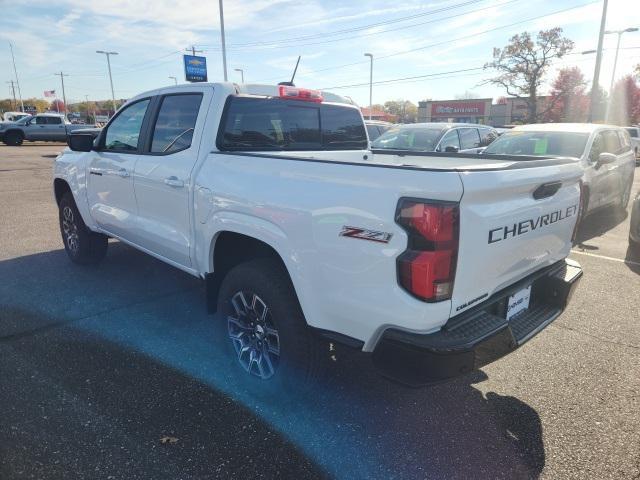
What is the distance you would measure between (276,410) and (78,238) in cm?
370

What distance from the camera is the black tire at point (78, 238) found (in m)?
5.23

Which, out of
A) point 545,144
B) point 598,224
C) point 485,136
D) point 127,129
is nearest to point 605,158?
point 545,144

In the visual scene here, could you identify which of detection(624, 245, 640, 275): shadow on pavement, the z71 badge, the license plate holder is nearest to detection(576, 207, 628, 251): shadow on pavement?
detection(624, 245, 640, 275): shadow on pavement

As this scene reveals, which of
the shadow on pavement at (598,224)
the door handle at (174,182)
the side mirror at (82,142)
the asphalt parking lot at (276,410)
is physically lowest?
the shadow on pavement at (598,224)

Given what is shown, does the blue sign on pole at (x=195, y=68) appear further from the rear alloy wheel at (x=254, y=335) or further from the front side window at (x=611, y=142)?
the rear alloy wheel at (x=254, y=335)

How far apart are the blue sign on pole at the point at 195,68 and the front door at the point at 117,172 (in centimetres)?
2815

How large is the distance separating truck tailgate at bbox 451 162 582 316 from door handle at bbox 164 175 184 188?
2.11 m

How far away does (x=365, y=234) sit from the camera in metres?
2.12

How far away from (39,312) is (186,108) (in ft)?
7.65

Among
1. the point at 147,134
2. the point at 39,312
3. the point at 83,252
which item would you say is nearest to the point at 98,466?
the point at 39,312

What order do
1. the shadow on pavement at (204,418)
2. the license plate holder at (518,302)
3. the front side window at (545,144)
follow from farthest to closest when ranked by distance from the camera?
1. the front side window at (545,144)
2. the license plate holder at (518,302)
3. the shadow on pavement at (204,418)

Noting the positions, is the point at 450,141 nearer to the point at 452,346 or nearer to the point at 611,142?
the point at 611,142

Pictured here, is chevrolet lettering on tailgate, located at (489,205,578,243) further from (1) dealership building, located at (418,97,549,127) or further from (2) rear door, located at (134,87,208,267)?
(1) dealership building, located at (418,97,549,127)

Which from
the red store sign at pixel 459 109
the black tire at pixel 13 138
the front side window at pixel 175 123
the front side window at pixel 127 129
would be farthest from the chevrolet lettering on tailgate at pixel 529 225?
the red store sign at pixel 459 109
